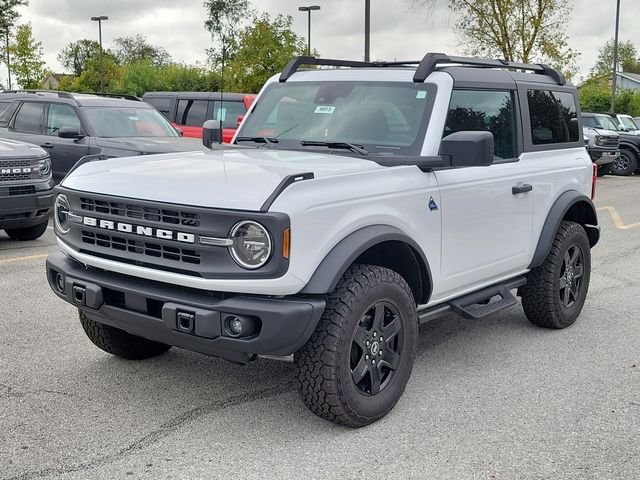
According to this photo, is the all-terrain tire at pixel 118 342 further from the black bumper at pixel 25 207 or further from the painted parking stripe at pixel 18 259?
the black bumper at pixel 25 207

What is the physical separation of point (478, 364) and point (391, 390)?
3.84 feet

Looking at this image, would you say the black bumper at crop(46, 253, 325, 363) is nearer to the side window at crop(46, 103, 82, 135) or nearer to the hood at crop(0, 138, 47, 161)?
the hood at crop(0, 138, 47, 161)

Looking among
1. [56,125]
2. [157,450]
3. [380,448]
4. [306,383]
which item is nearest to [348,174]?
[306,383]

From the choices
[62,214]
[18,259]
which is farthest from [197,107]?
[62,214]

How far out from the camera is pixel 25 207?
8.72 meters

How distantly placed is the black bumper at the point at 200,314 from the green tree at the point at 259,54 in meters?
26.3

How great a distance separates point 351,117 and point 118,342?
6.59 feet

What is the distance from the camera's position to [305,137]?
16.1ft

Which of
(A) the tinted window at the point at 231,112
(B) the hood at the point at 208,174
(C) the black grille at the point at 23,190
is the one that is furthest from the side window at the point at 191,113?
(B) the hood at the point at 208,174

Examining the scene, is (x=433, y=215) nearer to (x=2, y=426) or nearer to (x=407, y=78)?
(x=407, y=78)

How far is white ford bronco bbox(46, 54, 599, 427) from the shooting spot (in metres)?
3.52

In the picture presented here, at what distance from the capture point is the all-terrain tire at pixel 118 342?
470 centimetres

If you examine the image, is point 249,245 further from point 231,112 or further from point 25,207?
point 231,112

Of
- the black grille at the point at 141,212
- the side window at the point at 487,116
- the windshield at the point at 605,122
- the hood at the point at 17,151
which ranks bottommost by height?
the black grille at the point at 141,212
